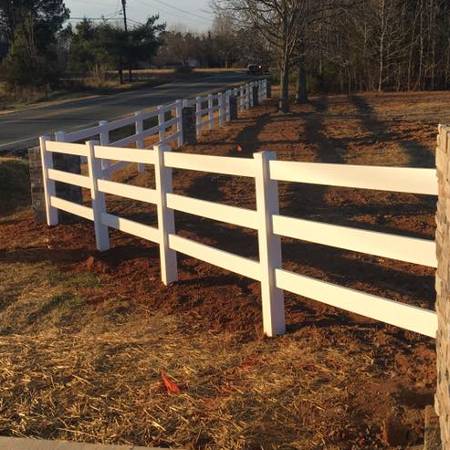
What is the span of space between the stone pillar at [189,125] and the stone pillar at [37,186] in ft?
23.9

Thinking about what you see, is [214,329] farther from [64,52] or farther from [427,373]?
[64,52]

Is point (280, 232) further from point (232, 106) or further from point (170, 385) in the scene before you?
point (232, 106)

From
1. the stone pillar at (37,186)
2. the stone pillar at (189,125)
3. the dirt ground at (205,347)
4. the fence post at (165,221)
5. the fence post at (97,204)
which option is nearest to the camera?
the dirt ground at (205,347)

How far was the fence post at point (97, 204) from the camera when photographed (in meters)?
8.07

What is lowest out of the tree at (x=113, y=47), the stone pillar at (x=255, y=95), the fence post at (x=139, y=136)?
the fence post at (x=139, y=136)

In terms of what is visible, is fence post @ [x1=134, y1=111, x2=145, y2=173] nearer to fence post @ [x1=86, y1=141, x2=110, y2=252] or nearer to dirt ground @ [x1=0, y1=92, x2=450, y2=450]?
dirt ground @ [x1=0, y1=92, x2=450, y2=450]

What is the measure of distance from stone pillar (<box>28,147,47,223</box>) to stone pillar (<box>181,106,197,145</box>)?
729cm

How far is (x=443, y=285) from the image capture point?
301 cm

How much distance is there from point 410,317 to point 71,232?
6107 millimetres

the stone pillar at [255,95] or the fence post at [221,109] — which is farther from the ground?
the stone pillar at [255,95]

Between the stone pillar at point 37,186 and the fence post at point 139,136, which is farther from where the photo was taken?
the fence post at point 139,136

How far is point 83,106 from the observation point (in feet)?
114

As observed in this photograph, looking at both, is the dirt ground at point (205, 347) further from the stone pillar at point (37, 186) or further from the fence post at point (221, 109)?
Result: the fence post at point (221, 109)

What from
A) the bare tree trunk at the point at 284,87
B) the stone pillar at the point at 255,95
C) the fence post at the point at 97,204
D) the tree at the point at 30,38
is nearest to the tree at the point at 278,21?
the bare tree trunk at the point at 284,87
